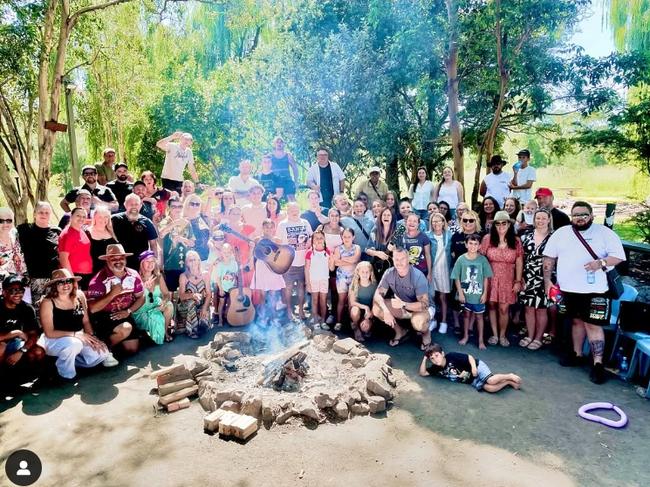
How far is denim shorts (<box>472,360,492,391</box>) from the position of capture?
4.98 metres

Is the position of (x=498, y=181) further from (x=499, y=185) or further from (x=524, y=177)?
(x=524, y=177)

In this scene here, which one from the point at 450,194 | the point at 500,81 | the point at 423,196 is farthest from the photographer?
the point at 500,81

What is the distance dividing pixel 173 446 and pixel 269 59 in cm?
1086

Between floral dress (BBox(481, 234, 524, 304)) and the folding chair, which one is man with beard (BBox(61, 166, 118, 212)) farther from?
the folding chair

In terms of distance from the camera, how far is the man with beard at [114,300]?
5.77 meters

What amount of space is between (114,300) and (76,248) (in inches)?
31.6

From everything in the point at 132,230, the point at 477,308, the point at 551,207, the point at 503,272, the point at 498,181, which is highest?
the point at 498,181

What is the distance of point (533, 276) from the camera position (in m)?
6.00

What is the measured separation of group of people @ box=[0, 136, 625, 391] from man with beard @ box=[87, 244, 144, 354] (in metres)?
0.02

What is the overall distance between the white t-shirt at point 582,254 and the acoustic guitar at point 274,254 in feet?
11.8

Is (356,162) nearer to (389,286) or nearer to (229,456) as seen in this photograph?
(389,286)

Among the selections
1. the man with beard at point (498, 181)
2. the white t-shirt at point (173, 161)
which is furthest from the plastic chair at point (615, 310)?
the white t-shirt at point (173, 161)

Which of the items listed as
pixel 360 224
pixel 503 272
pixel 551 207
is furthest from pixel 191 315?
pixel 551 207

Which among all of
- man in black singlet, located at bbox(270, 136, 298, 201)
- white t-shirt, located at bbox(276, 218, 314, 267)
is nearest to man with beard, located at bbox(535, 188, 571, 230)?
white t-shirt, located at bbox(276, 218, 314, 267)
